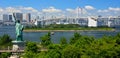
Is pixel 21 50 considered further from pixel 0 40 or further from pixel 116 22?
pixel 116 22

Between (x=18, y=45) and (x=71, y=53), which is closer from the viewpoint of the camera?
(x=71, y=53)

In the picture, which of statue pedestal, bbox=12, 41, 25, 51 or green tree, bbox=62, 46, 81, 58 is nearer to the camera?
green tree, bbox=62, 46, 81, 58

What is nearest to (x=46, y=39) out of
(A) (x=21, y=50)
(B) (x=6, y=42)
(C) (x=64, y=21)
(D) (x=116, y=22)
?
(B) (x=6, y=42)

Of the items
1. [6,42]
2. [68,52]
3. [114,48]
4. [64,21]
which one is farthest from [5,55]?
[64,21]

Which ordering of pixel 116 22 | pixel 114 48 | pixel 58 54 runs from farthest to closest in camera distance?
pixel 116 22 < pixel 114 48 < pixel 58 54

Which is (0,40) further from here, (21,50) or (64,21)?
(64,21)

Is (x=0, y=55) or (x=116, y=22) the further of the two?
(x=116, y=22)

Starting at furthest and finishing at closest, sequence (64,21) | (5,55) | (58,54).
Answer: (64,21) → (5,55) → (58,54)

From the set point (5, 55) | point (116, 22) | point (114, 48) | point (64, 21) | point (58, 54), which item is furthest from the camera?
point (116, 22)

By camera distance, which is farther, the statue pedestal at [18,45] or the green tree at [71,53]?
the statue pedestal at [18,45]
